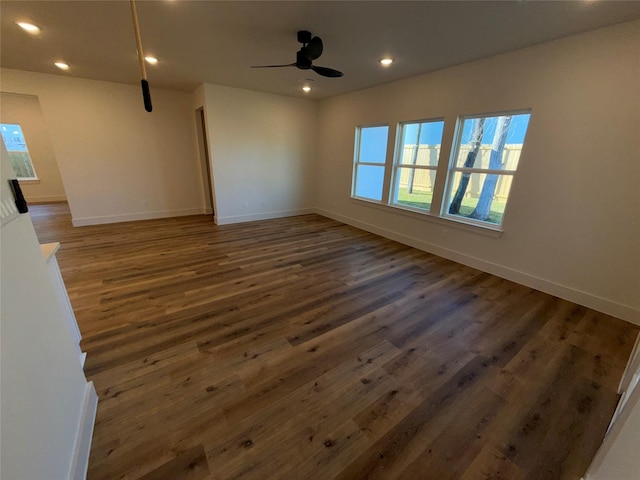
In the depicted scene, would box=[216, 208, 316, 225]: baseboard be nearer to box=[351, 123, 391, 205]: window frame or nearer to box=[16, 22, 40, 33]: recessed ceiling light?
box=[351, 123, 391, 205]: window frame

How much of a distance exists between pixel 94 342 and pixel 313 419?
1.87m

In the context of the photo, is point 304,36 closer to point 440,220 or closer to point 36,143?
point 440,220

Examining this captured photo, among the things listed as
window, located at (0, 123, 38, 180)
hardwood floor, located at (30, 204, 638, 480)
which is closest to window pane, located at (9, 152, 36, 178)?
window, located at (0, 123, 38, 180)

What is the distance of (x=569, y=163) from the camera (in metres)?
2.68

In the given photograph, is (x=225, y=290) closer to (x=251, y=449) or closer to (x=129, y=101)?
(x=251, y=449)

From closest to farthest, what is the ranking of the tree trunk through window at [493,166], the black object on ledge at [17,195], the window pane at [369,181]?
the black object on ledge at [17,195], the tree trunk through window at [493,166], the window pane at [369,181]

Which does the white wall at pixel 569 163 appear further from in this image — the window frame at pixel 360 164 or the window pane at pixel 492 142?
the window frame at pixel 360 164

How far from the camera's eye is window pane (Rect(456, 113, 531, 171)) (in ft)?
10.1

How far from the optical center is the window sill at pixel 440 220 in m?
3.39

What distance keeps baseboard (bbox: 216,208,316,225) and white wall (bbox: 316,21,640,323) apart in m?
3.71

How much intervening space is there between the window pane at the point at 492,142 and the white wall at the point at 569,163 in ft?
0.52

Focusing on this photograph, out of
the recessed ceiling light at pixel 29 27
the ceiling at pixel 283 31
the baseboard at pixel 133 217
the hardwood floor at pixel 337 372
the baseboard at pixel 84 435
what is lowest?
the hardwood floor at pixel 337 372

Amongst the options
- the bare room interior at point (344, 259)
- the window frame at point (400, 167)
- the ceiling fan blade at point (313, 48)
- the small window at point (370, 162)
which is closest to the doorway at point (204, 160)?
the bare room interior at point (344, 259)

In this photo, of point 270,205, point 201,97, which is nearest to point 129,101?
point 201,97
